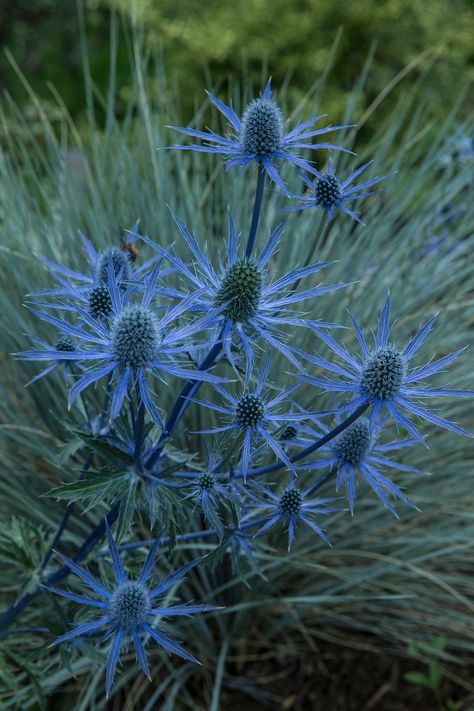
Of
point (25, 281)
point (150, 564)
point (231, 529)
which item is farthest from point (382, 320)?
point (25, 281)

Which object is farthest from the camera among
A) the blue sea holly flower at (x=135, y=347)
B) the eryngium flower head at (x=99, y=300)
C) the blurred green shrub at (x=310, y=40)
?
the blurred green shrub at (x=310, y=40)

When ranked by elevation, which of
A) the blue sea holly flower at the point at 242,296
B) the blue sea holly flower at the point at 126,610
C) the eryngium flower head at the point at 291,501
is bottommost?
the blue sea holly flower at the point at 126,610

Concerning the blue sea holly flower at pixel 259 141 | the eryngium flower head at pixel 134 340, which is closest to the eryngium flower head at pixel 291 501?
the eryngium flower head at pixel 134 340

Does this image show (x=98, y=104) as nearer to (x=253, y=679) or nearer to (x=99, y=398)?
(x=99, y=398)

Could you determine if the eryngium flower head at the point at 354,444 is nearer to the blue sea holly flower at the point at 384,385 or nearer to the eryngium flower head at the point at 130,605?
the blue sea holly flower at the point at 384,385

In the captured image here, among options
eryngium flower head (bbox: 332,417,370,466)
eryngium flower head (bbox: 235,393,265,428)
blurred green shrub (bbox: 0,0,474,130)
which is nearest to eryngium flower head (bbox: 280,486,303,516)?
eryngium flower head (bbox: 332,417,370,466)

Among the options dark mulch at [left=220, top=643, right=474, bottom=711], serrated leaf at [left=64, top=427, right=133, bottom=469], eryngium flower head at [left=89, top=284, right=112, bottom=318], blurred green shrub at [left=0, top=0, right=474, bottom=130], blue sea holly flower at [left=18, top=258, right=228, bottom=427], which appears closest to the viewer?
blue sea holly flower at [left=18, top=258, right=228, bottom=427]

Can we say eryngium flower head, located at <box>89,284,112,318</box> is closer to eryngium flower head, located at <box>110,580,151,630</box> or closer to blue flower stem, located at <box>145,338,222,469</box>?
blue flower stem, located at <box>145,338,222,469</box>
